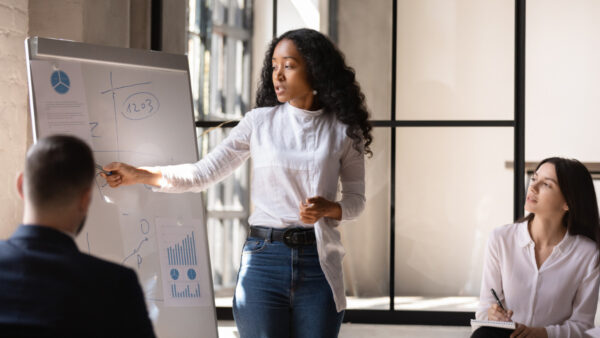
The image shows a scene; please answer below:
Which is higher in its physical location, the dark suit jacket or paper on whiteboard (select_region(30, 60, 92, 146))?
paper on whiteboard (select_region(30, 60, 92, 146))

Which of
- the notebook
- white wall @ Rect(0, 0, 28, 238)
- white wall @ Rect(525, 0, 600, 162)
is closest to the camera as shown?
the notebook

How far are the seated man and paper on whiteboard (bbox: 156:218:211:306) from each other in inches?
48.8

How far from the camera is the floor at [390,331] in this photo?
349 centimetres

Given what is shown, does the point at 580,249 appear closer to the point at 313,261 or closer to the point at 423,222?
the point at 313,261

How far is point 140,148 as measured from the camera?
2.38m

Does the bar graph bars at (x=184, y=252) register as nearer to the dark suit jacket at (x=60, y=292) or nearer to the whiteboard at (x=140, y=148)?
the whiteboard at (x=140, y=148)

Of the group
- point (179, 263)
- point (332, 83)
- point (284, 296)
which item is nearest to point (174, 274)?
point (179, 263)

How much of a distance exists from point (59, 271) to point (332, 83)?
3.63ft

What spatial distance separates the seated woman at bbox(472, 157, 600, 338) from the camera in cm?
225

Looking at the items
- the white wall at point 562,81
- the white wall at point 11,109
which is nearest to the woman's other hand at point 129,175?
the white wall at point 11,109

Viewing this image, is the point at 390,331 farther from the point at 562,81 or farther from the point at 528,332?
the point at 562,81

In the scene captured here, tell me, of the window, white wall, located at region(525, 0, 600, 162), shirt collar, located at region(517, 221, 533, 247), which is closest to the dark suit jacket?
shirt collar, located at region(517, 221, 533, 247)

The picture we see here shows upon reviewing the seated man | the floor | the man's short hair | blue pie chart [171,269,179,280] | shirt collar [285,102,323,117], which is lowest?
the floor

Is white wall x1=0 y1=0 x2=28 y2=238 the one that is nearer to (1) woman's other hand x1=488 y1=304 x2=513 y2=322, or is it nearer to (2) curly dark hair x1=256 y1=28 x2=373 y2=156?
(2) curly dark hair x1=256 y1=28 x2=373 y2=156
